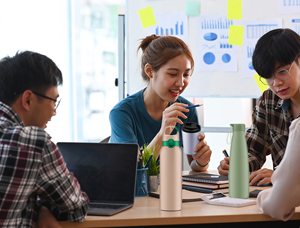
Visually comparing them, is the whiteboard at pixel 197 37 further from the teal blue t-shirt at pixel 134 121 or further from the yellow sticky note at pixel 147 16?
the teal blue t-shirt at pixel 134 121

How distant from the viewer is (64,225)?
0.98 meters

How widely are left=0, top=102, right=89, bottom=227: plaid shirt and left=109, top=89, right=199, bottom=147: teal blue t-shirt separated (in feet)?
2.74

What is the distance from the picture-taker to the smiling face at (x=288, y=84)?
1.51 metres

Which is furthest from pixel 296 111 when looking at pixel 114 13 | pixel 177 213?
pixel 114 13

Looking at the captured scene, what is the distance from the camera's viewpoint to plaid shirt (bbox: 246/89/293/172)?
1707mm

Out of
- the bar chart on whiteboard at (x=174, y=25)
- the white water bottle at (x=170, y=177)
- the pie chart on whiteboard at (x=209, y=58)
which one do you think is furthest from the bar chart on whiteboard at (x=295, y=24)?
the white water bottle at (x=170, y=177)

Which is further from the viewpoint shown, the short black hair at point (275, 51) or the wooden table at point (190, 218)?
the short black hair at point (275, 51)

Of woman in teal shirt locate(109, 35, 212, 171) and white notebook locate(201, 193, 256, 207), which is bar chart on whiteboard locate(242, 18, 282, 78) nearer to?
woman in teal shirt locate(109, 35, 212, 171)

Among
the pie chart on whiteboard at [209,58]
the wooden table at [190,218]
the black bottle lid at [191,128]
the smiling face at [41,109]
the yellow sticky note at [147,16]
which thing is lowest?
the wooden table at [190,218]

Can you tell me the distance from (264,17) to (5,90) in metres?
2.10

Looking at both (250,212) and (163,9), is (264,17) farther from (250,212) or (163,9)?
(250,212)

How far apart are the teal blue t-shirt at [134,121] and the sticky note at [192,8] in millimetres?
943

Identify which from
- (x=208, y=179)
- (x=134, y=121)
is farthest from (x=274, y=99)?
(x=134, y=121)

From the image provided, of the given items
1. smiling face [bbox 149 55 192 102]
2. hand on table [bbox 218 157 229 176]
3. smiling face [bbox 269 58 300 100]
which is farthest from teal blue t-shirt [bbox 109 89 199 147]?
smiling face [bbox 269 58 300 100]
